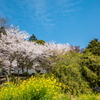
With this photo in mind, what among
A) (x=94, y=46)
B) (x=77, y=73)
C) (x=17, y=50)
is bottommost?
(x=77, y=73)

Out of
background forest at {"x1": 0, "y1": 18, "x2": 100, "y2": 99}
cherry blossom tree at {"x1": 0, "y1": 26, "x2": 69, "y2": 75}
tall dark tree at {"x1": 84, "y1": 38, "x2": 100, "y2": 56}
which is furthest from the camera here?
tall dark tree at {"x1": 84, "y1": 38, "x2": 100, "y2": 56}

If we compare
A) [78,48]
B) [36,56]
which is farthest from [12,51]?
[78,48]

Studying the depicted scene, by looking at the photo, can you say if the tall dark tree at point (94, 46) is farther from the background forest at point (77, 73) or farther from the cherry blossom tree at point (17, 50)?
the background forest at point (77, 73)

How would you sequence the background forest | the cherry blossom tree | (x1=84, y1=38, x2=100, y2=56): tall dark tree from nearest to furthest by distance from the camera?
the background forest, the cherry blossom tree, (x1=84, y1=38, x2=100, y2=56): tall dark tree

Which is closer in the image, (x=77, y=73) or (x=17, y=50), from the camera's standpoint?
(x=77, y=73)

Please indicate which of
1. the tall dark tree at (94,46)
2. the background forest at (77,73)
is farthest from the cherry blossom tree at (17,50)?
the tall dark tree at (94,46)

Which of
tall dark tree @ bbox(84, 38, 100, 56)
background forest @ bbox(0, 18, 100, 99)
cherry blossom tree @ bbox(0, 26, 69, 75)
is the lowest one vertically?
background forest @ bbox(0, 18, 100, 99)

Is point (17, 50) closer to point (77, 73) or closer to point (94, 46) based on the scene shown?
point (77, 73)

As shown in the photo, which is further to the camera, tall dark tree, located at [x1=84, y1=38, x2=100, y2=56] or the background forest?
tall dark tree, located at [x1=84, y1=38, x2=100, y2=56]

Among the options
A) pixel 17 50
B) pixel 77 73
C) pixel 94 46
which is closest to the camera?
pixel 77 73

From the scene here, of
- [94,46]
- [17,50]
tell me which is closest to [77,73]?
[17,50]

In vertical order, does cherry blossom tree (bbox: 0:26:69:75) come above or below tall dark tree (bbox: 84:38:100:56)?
below

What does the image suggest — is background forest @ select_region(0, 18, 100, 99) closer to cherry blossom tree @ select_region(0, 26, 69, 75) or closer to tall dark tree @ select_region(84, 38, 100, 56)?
cherry blossom tree @ select_region(0, 26, 69, 75)

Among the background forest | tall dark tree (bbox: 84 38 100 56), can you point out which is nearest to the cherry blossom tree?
the background forest
